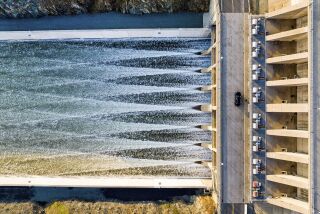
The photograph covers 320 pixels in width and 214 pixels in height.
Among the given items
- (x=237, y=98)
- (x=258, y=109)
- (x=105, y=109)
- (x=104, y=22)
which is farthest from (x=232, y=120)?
(x=104, y=22)

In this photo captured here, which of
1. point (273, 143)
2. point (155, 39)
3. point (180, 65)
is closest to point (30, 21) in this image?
point (155, 39)

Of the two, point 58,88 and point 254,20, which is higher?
point 254,20

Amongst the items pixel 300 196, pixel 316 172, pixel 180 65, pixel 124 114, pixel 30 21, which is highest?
pixel 30 21

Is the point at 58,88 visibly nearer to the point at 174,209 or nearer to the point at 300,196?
the point at 174,209

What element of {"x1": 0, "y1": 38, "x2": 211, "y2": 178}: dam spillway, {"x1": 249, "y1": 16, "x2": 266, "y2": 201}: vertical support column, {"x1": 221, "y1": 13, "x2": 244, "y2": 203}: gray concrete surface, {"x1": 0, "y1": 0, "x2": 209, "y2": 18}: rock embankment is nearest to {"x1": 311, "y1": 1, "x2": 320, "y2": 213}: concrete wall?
{"x1": 249, "y1": 16, "x2": 266, "y2": 201}: vertical support column

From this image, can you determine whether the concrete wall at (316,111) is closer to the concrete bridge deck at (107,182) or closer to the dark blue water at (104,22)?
the concrete bridge deck at (107,182)

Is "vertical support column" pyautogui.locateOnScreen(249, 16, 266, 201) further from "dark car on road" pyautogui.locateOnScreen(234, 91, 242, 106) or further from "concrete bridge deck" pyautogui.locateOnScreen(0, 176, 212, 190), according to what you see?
"concrete bridge deck" pyautogui.locateOnScreen(0, 176, 212, 190)

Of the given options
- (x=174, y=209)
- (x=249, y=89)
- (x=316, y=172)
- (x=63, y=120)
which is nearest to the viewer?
(x=316, y=172)

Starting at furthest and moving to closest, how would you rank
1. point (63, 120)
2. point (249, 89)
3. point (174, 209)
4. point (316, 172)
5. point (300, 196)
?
point (63, 120) < point (174, 209) < point (249, 89) < point (300, 196) < point (316, 172)
